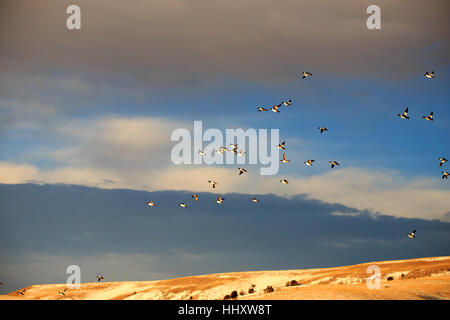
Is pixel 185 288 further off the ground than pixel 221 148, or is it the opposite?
pixel 221 148

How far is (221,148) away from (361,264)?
2431 centimetres

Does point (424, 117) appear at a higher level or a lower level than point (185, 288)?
higher

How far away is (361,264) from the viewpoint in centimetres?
7662

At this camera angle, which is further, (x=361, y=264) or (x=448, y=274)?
(x=361, y=264)

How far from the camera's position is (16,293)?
8719 centimetres
